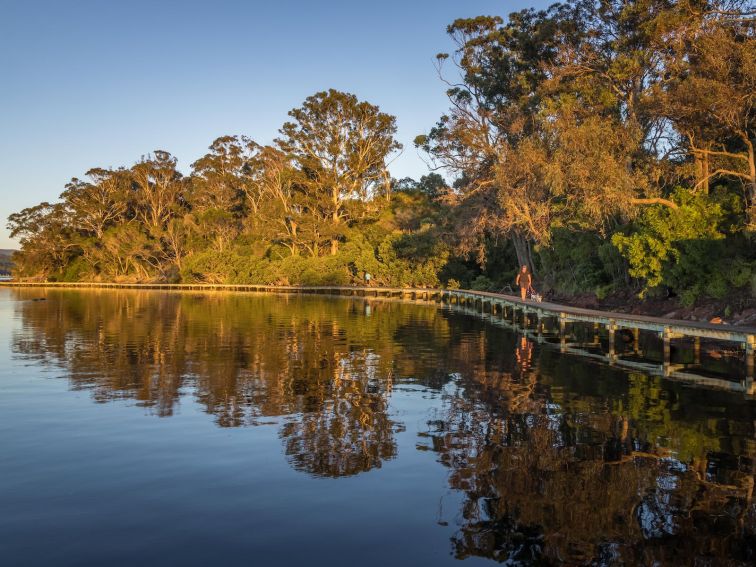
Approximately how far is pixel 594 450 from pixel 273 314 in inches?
999

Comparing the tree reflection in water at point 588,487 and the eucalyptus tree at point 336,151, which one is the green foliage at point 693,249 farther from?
the eucalyptus tree at point 336,151

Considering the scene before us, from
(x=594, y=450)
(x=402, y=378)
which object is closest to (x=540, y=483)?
(x=594, y=450)

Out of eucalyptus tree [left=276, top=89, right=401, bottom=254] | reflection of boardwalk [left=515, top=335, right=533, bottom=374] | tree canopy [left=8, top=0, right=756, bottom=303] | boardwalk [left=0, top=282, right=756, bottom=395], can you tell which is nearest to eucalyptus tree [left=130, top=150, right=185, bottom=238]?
tree canopy [left=8, top=0, right=756, bottom=303]

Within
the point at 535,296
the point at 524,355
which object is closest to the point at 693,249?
the point at 524,355

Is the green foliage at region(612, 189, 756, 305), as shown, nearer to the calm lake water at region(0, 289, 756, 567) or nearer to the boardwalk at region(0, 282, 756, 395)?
the boardwalk at region(0, 282, 756, 395)

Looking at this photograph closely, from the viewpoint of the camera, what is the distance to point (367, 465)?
7727mm

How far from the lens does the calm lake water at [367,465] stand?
556cm

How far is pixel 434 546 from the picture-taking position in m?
5.58

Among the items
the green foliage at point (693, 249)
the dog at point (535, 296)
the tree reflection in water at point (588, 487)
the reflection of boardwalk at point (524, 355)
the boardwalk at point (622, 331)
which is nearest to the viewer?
the tree reflection in water at point (588, 487)

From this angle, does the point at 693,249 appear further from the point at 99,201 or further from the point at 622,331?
the point at 99,201

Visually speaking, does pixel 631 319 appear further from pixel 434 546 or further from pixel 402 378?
pixel 434 546

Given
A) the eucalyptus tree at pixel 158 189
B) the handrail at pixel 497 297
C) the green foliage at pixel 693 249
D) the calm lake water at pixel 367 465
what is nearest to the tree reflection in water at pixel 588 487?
the calm lake water at pixel 367 465

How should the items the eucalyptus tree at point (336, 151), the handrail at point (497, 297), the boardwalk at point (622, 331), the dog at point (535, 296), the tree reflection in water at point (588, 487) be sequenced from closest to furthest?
the tree reflection in water at point (588, 487) → the boardwalk at point (622, 331) → the handrail at point (497, 297) → the dog at point (535, 296) → the eucalyptus tree at point (336, 151)

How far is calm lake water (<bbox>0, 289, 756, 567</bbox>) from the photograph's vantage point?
219 inches
